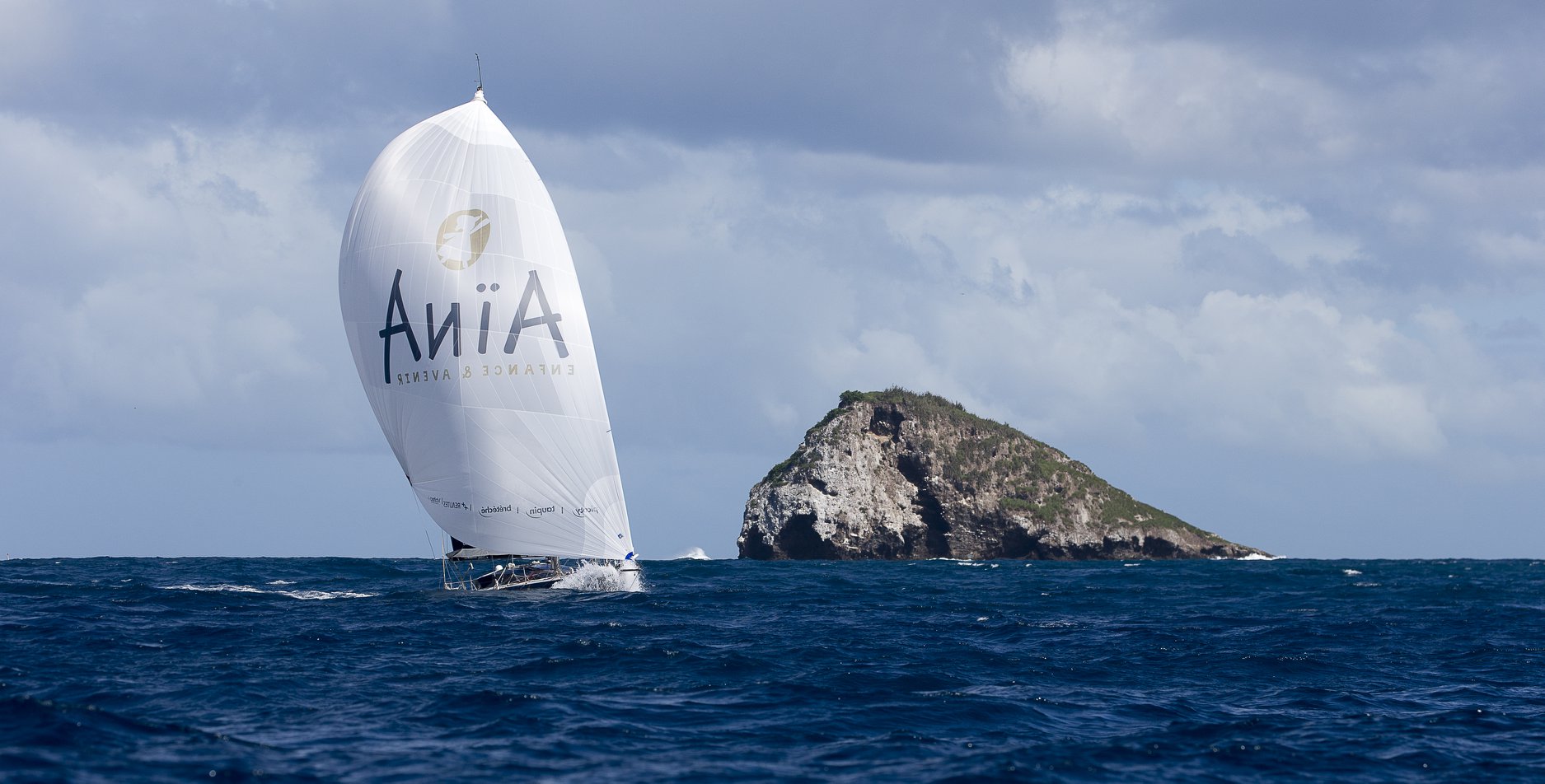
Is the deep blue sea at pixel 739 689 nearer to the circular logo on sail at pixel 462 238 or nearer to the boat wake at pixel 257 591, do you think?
the boat wake at pixel 257 591

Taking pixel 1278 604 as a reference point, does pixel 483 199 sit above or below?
above

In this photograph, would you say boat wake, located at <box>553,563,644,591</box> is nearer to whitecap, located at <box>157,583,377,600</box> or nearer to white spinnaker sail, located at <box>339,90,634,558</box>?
white spinnaker sail, located at <box>339,90,634,558</box>

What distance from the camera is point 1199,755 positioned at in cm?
1788

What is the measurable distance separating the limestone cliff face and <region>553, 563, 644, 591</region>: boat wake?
189ft

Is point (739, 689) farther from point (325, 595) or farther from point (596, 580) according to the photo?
point (325, 595)

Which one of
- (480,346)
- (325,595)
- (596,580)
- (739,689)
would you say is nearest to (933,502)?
(596,580)

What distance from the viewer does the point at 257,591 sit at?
40719 mm

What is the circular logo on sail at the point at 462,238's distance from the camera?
1374 inches

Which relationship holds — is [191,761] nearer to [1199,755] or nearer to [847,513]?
[1199,755]

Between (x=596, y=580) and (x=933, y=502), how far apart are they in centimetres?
6652

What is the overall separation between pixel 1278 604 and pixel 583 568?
23296mm

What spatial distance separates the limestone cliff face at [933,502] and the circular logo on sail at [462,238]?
212 ft

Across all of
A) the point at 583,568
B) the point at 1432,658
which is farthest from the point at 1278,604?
the point at 583,568

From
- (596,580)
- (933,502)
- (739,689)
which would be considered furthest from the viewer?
(933,502)
